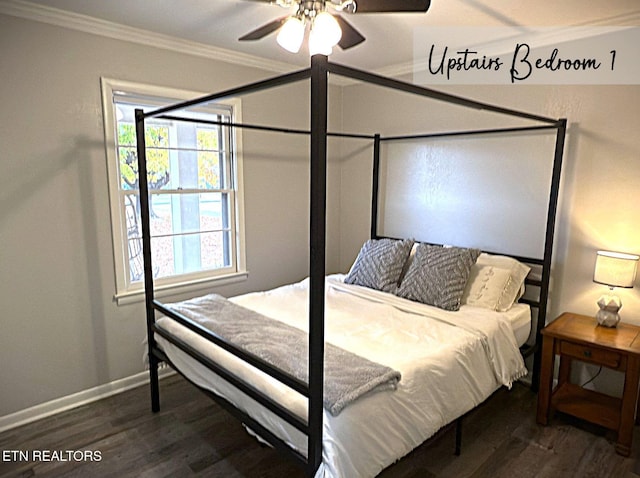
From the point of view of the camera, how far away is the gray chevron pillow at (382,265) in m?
3.06

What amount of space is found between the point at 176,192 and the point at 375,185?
67.7 inches

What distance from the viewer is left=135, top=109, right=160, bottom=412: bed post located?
91.6 inches

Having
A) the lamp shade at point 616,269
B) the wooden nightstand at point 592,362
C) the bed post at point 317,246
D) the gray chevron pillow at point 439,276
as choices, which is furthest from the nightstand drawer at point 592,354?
the bed post at point 317,246

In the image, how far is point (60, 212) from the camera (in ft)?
8.40

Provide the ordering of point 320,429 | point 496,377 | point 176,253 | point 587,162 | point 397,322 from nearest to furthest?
point 320,429 → point 496,377 → point 397,322 → point 587,162 → point 176,253

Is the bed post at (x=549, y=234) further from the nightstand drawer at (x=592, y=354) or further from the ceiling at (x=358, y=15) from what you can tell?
the ceiling at (x=358, y=15)

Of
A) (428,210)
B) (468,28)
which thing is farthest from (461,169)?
(468,28)

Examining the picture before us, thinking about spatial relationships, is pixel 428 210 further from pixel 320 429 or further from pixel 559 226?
pixel 320 429

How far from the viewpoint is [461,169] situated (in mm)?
3271

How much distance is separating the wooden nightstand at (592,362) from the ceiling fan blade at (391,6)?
1917 mm

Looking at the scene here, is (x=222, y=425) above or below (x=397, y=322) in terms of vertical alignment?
below

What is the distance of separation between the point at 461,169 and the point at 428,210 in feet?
1.43

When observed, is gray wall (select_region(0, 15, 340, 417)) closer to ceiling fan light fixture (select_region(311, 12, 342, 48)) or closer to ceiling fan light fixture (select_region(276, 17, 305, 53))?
ceiling fan light fixture (select_region(276, 17, 305, 53))

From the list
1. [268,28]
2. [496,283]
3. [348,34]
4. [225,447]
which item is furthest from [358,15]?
[225,447]
